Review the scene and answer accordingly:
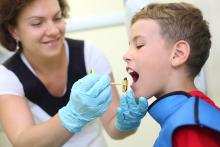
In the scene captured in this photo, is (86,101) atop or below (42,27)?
below

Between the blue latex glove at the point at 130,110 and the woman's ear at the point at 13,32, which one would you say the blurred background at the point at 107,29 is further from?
the blue latex glove at the point at 130,110

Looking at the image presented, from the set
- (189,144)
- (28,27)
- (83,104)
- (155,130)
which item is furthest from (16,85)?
(155,130)

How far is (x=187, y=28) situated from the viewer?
3.45 ft

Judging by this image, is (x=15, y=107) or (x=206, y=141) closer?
(x=206, y=141)

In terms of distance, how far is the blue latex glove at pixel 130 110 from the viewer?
105 cm

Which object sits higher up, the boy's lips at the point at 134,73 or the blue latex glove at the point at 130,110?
the boy's lips at the point at 134,73

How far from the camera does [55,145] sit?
113cm

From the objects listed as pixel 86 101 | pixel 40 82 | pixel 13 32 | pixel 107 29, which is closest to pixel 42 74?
pixel 40 82

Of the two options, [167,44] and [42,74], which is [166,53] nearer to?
[167,44]

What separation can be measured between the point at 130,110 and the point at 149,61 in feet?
0.56

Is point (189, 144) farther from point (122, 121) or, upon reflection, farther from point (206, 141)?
point (122, 121)

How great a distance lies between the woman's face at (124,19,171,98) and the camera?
104 centimetres

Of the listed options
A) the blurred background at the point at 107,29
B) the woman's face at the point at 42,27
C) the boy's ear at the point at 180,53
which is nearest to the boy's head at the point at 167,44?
the boy's ear at the point at 180,53

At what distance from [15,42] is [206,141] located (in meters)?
0.89
